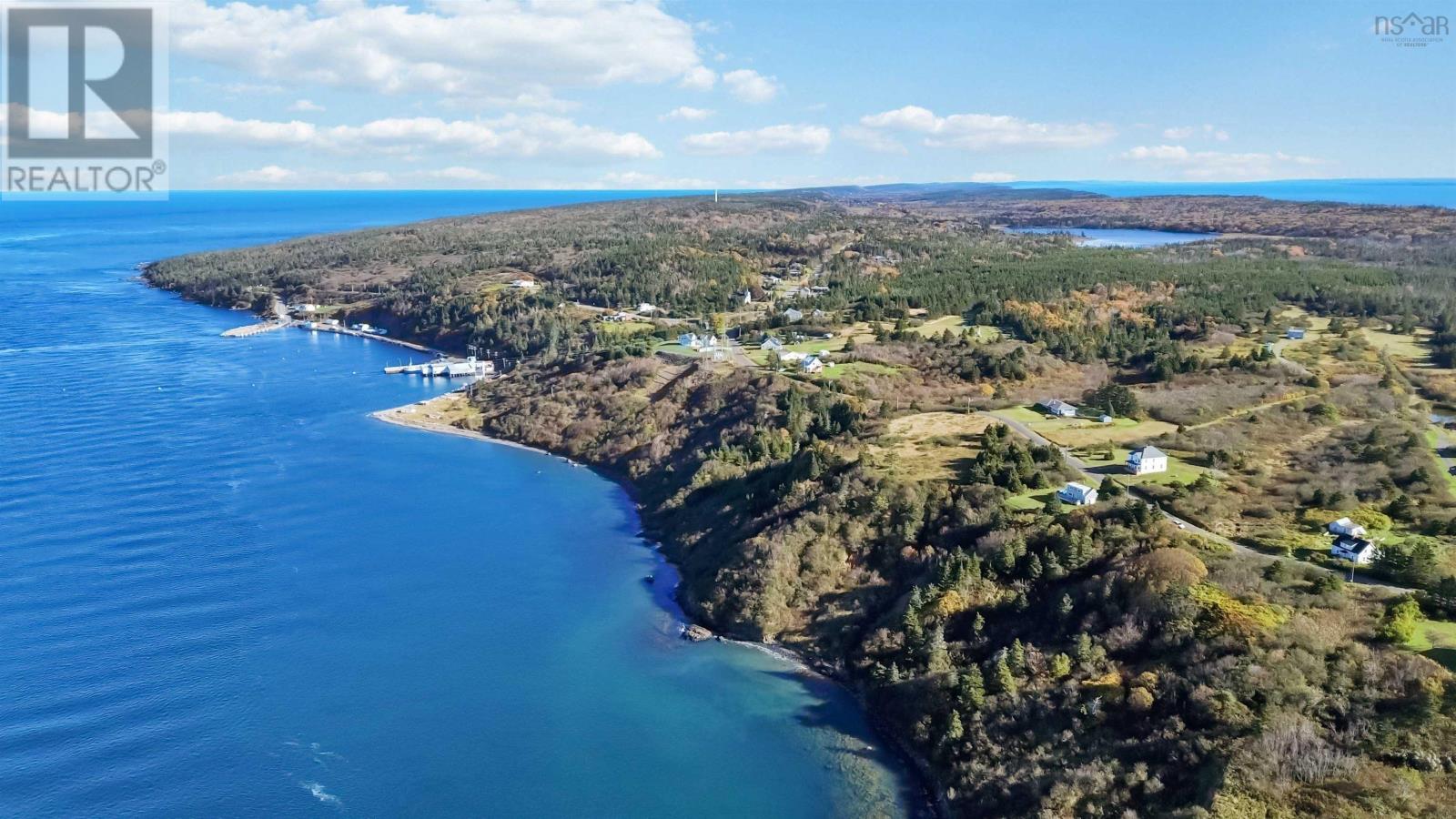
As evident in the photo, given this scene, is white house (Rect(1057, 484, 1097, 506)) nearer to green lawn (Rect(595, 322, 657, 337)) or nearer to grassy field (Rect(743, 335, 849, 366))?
grassy field (Rect(743, 335, 849, 366))

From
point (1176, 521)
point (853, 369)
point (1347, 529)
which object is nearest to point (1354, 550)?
point (1347, 529)

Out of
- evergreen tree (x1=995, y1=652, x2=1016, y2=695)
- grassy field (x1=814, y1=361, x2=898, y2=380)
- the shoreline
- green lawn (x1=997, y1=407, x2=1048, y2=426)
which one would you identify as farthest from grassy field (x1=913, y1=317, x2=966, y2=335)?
evergreen tree (x1=995, y1=652, x2=1016, y2=695)

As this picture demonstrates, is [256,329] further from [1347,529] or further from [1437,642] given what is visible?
[1437,642]

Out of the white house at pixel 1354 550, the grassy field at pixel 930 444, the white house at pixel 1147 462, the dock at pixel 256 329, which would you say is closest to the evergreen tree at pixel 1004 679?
the white house at pixel 1354 550

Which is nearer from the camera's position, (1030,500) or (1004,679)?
(1004,679)

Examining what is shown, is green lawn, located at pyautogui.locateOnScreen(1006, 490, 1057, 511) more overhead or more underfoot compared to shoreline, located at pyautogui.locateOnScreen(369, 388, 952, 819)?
more overhead

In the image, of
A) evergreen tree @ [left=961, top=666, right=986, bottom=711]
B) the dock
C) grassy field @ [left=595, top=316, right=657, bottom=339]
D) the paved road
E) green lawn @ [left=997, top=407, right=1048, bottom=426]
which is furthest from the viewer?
the dock

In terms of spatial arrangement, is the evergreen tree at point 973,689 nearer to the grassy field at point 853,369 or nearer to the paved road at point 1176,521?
the paved road at point 1176,521
